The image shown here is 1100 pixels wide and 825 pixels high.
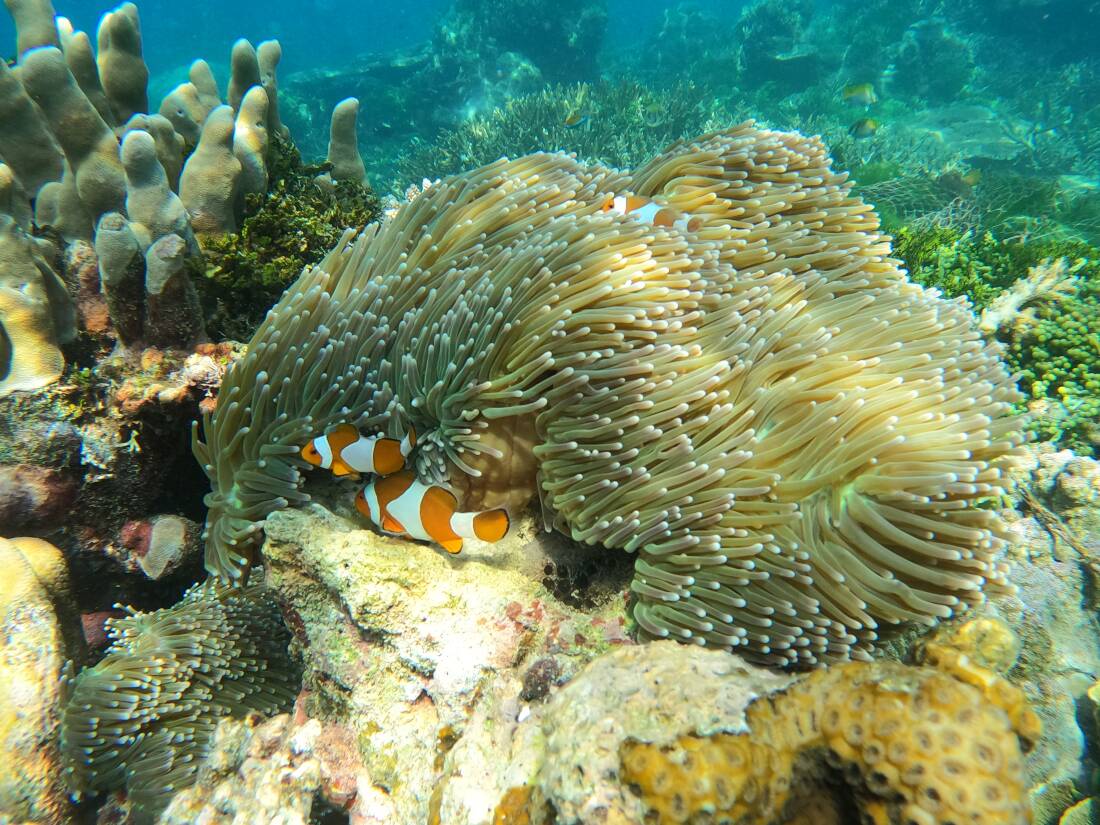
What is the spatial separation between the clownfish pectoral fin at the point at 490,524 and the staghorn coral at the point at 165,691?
1.07 meters

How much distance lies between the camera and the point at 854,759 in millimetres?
1479

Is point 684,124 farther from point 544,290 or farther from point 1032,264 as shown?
point 544,290

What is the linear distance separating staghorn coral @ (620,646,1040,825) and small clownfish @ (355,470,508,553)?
0.80 meters

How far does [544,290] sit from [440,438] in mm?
630

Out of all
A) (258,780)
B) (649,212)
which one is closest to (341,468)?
(258,780)

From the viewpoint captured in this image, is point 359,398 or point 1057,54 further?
point 1057,54

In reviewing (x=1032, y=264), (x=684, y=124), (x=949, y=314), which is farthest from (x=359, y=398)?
(x=684, y=124)

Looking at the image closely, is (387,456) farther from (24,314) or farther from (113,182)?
(113,182)

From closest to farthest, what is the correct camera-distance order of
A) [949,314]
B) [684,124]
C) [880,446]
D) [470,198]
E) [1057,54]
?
[880,446] < [949,314] < [470,198] < [684,124] < [1057,54]

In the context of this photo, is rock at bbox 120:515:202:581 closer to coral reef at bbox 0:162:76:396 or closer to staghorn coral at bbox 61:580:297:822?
staghorn coral at bbox 61:580:297:822

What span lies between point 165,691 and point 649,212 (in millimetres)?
2687

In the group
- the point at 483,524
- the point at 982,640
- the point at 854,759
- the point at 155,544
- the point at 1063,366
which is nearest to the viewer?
the point at 854,759

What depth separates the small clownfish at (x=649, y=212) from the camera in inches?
100

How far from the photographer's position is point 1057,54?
1593 centimetres
